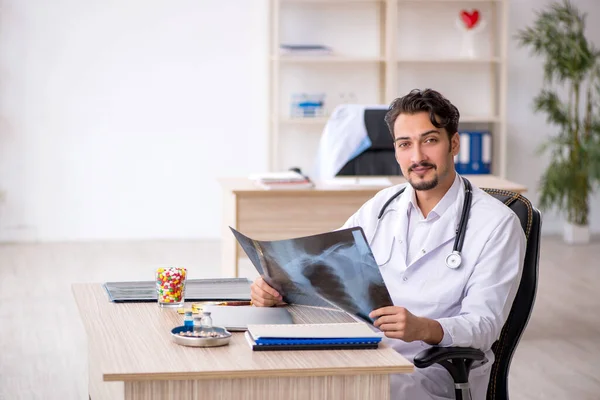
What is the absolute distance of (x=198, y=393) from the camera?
1.74 m

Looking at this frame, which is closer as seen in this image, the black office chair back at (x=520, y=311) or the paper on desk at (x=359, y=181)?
the black office chair back at (x=520, y=311)

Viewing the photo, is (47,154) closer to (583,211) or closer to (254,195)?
(254,195)

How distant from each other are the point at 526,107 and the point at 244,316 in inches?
246

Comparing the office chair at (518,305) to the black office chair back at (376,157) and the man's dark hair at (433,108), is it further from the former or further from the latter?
the black office chair back at (376,157)

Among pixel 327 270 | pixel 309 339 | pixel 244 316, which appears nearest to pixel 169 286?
pixel 244 316

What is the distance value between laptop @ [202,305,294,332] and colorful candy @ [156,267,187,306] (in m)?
0.12

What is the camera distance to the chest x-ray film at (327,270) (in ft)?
6.60

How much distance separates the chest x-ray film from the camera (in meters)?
2.01

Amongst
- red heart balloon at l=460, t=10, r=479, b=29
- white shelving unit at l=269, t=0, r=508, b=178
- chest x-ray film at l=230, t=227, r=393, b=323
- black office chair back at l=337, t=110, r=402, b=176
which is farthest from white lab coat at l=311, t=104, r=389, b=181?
chest x-ray film at l=230, t=227, r=393, b=323

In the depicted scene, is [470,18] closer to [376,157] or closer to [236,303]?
[376,157]

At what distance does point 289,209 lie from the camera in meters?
4.79

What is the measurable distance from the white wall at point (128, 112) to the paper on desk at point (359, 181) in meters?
2.76

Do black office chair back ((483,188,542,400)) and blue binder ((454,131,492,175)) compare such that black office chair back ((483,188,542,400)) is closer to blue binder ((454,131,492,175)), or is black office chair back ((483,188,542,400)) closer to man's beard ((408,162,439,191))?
man's beard ((408,162,439,191))

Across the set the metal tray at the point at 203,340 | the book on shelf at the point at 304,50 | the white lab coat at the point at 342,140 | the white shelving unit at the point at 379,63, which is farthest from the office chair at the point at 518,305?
the white shelving unit at the point at 379,63
